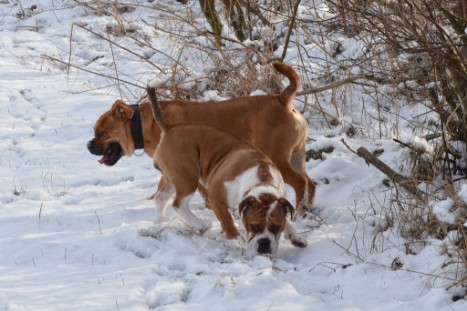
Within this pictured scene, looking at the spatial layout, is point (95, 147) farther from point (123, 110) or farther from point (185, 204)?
point (185, 204)

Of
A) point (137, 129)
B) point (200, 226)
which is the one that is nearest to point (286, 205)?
point (200, 226)

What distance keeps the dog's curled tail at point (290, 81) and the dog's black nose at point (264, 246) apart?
1728 millimetres

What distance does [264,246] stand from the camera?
5.42 m

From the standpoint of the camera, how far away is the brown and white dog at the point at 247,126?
6.65m

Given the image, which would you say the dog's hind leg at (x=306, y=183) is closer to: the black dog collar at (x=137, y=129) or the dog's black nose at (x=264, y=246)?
the dog's black nose at (x=264, y=246)

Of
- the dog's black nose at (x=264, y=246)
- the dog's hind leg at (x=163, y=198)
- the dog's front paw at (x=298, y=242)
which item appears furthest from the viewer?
the dog's hind leg at (x=163, y=198)

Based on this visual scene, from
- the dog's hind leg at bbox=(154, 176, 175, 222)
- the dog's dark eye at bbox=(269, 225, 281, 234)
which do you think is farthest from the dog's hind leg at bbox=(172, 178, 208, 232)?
the dog's dark eye at bbox=(269, 225, 281, 234)

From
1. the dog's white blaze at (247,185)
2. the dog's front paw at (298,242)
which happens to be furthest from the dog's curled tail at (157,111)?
the dog's front paw at (298,242)

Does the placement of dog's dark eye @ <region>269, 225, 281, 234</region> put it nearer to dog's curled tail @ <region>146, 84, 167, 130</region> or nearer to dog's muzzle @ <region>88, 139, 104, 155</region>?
dog's curled tail @ <region>146, 84, 167, 130</region>

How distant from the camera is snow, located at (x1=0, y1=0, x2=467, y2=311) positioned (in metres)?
4.67

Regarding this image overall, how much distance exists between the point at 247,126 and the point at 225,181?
3.61 feet

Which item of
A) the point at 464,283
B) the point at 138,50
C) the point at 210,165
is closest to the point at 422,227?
the point at 464,283

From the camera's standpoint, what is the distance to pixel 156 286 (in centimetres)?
484

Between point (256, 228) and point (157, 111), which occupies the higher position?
point (157, 111)
